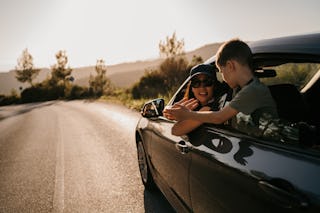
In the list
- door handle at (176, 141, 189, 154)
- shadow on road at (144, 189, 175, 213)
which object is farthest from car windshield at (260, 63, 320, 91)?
shadow on road at (144, 189, 175, 213)

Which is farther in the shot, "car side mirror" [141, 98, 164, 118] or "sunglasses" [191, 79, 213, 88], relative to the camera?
"car side mirror" [141, 98, 164, 118]

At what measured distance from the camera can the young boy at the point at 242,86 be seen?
2.00 meters

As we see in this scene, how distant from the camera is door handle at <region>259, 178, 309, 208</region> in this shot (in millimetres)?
1313

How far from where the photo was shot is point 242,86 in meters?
2.18

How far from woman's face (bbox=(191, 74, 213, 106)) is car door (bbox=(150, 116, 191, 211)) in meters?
0.42

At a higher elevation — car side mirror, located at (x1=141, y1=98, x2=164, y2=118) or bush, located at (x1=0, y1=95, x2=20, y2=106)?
car side mirror, located at (x1=141, y1=98, x2=164, y2=118)

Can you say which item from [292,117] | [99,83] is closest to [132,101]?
[292,117]

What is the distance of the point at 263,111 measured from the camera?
2.00 metres

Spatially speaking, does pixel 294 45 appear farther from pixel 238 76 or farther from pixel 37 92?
pixel 37 92

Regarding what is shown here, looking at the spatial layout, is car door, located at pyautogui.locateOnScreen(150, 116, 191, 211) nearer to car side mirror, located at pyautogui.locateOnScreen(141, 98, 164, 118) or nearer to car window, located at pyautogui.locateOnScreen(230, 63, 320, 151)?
car side mirror, located at pyautogui.locateOnScreen(141, 98, 164, 118)

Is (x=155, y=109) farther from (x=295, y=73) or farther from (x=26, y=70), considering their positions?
(x=26, y=70)

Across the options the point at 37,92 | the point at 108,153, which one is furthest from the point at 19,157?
the point at 37,92

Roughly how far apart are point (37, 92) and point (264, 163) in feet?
222

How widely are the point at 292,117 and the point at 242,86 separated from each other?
1.21 feet
